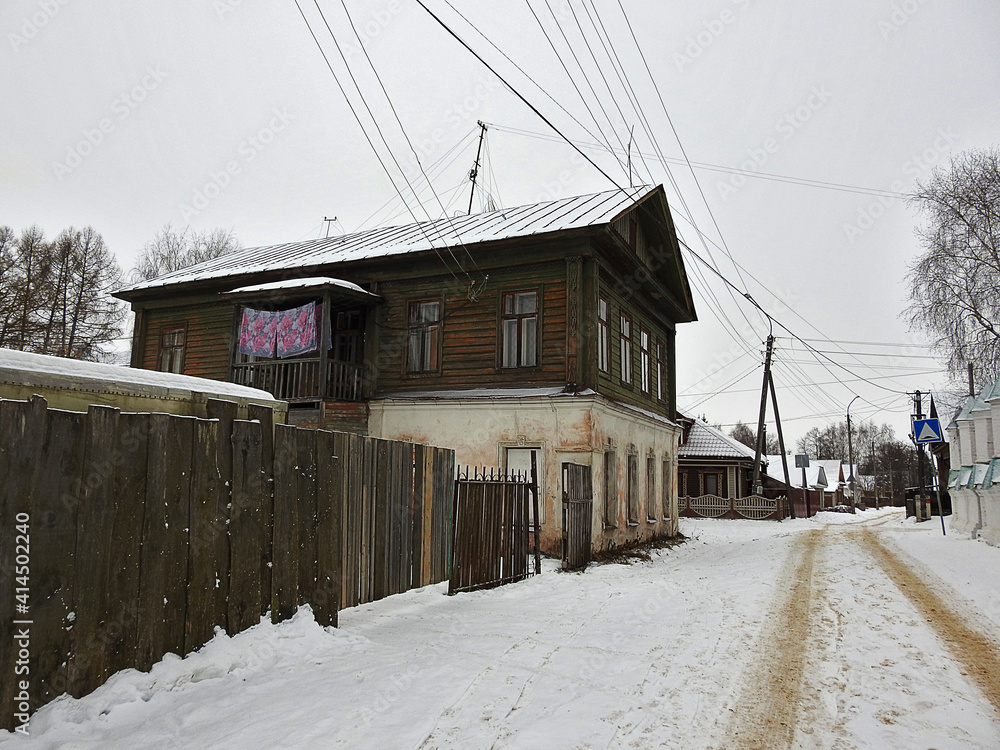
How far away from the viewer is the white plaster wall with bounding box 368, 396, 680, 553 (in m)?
13.4

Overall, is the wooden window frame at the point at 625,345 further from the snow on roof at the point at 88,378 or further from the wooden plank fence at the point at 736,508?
the wooden plank fence at the point at 736,508

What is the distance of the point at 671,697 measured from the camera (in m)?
4.75

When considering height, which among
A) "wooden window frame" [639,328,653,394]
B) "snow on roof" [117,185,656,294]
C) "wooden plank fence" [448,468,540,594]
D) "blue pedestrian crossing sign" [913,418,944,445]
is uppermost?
"snow on roof" [117,185,656,294]

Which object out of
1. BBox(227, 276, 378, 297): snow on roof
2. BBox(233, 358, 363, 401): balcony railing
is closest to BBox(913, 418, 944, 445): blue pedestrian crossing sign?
BBox(233, 358, 363, 401): balcony railing

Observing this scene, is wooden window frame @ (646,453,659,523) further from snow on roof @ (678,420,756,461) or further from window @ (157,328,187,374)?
snow on roof @ (678,420,756,461)

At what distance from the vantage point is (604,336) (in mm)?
15250

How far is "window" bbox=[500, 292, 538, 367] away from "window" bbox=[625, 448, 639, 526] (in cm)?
369

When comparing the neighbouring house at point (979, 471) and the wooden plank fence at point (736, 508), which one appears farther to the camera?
the wooden plank fence at point (736, 508)

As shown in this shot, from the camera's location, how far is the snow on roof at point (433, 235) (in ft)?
47.9

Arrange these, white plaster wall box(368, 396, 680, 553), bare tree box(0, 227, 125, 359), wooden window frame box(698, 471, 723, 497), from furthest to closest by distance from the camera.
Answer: wooden window frame box(698, 471, 723, 497)
bare tree box(0, 227, 125, 359)
white plaster wall box(368, 396, 680, 553)

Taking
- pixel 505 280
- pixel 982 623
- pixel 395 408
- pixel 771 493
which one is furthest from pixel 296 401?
pixel 771 493

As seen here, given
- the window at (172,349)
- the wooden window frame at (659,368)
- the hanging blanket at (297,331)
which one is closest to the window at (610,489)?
the wooden window frame at (659,368)

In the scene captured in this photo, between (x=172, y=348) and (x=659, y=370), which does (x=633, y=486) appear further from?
(x=172, y=348)

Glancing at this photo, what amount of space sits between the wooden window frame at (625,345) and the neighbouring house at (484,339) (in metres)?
0.05
